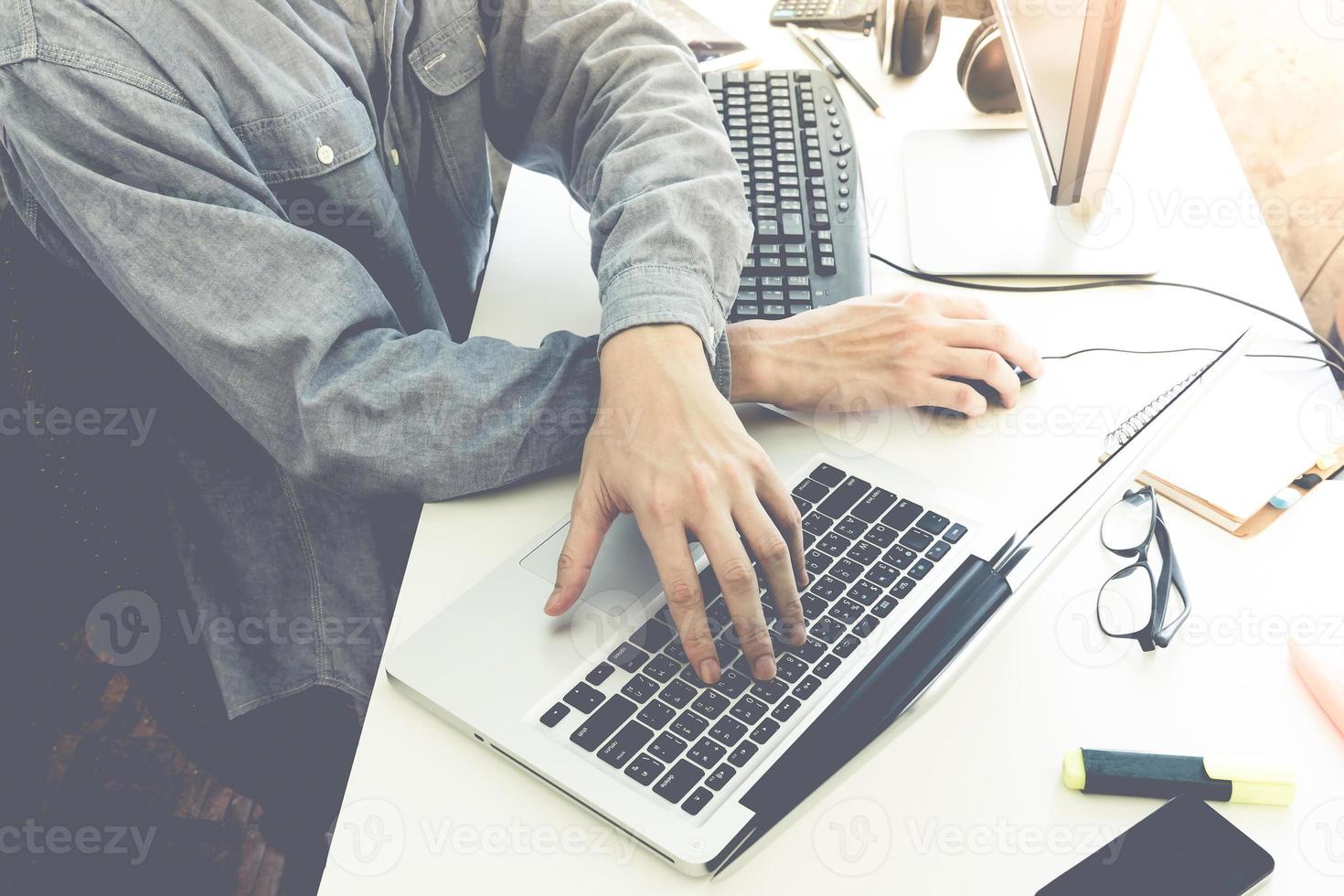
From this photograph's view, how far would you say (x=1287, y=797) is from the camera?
0.54 metres

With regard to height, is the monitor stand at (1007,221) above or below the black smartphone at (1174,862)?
above

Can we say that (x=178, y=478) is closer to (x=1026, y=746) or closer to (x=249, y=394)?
(x=249, y=394)

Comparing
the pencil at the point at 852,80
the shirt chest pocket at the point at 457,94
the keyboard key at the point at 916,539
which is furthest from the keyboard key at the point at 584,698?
the pencil at the point at 852,80

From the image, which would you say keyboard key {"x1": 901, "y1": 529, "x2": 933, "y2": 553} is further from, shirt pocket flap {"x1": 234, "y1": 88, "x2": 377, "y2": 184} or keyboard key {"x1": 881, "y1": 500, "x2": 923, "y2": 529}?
shirt pocket flap {"x1": 234, "y1": 88, "x2": 377, "y2": 184}

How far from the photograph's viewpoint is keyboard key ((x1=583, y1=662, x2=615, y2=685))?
1.87 ft

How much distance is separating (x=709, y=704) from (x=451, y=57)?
0.64m

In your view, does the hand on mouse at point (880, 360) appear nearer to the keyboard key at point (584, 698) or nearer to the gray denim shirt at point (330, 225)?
the gray denim shirt at point (330, 225)

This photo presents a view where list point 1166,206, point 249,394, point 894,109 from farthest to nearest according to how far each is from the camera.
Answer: point 894,109
point 1166,206
point 249,394

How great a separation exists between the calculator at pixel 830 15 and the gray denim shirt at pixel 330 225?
1.16 feet

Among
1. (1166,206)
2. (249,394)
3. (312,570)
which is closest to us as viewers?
(249,394)

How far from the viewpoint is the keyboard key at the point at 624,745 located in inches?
21.0

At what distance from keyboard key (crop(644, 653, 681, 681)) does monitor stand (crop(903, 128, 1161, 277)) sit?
18.4 inches

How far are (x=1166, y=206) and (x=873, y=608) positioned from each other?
23.1 inches

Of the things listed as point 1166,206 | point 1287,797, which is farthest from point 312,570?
point 1166,206
